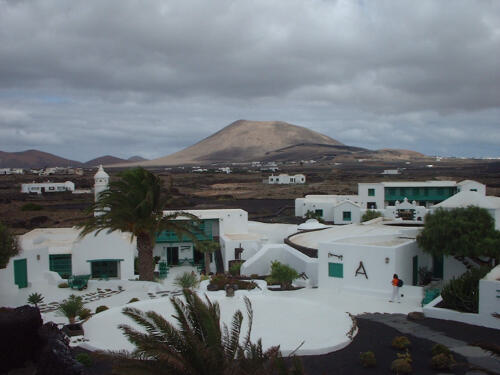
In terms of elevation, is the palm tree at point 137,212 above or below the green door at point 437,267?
above

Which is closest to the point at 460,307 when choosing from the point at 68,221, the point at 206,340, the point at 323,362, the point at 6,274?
the point at 323,362

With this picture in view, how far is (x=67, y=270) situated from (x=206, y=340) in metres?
20.3

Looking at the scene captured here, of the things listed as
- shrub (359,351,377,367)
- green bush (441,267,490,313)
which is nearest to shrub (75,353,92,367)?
shrub (359,351,377,367)

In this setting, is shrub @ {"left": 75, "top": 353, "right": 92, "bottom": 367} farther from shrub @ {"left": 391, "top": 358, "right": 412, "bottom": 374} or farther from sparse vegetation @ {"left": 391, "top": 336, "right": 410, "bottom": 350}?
sparse vegetation @ {"left": 391, "top": 336, "right": 410, "bottom": 350}

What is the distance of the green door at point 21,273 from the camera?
22.2 metres

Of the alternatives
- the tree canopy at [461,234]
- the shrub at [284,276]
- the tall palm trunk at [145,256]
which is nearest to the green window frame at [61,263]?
the tall palm trunk at [145,256]

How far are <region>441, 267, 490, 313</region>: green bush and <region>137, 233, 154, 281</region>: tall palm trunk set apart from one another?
13639 mm

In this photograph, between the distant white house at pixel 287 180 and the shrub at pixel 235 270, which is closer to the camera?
the shrub at pixel 235 270

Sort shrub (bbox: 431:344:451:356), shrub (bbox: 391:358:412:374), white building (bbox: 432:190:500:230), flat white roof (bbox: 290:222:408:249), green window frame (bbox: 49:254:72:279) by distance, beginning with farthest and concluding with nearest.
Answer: flat white roof (bbox: 290:222:408:249) < green window frame (bbox: 49:254:72:279) < white building (bbox: 432:190:500:230) < shrub (bbox: 431:344:451:356) < shrub (bbox: 391:358:412:374)

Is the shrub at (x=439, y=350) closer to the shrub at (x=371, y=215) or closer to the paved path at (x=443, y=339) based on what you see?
the paved path at (x=443, y=339)

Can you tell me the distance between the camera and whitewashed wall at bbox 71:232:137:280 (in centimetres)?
2544

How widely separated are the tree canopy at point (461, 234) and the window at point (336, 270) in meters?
3.87

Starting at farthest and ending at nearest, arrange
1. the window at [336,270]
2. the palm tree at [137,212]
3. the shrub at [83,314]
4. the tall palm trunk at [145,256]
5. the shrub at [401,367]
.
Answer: the tall palm trunk at [145,256] → the palm tree at [137,212] → the window at [336,270] → the shrub at [83,314] → the shrub at [401,367]

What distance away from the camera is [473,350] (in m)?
13.3
